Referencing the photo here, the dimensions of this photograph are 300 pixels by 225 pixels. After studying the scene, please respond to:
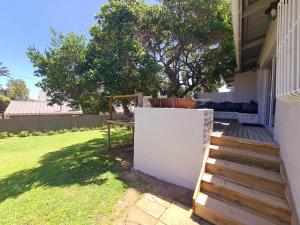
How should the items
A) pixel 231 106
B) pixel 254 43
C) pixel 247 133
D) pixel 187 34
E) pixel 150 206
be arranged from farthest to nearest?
pixel 231 106, pixel 187 34, pixel 254 43, pixel 247 133, pixel 150 206

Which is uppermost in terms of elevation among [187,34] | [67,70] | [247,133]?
[187,34]

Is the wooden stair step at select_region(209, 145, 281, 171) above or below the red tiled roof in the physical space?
below

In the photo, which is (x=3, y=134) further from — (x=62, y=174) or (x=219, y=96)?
(x=219, y=96)

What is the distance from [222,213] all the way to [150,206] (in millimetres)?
1300

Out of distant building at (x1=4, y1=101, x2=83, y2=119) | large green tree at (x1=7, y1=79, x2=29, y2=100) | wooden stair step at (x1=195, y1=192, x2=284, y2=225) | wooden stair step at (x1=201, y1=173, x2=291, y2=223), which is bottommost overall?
wooden stair step at (x1=195, y1=192, x2=284, y2=225)

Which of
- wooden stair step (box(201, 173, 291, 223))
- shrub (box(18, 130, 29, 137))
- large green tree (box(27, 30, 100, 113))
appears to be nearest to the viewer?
wooden stair step (box(201, 173, 291, 223))

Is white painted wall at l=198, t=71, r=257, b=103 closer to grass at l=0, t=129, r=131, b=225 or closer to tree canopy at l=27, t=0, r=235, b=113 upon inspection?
tree canopy at l=27, t=0, r=235, b=113

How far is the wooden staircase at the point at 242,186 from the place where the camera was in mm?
2918

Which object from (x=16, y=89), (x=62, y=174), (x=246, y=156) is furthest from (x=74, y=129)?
(x=16, y=89)

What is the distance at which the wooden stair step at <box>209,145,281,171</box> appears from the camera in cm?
360

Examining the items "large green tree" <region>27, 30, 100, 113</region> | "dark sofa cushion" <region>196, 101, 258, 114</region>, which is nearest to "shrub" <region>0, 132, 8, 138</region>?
"large green tree" <region>27, 30, 100, 113</region>

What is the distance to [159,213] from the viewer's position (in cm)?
347

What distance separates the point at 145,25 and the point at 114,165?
5514mm

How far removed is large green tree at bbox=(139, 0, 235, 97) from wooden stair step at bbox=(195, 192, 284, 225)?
20.0ft
